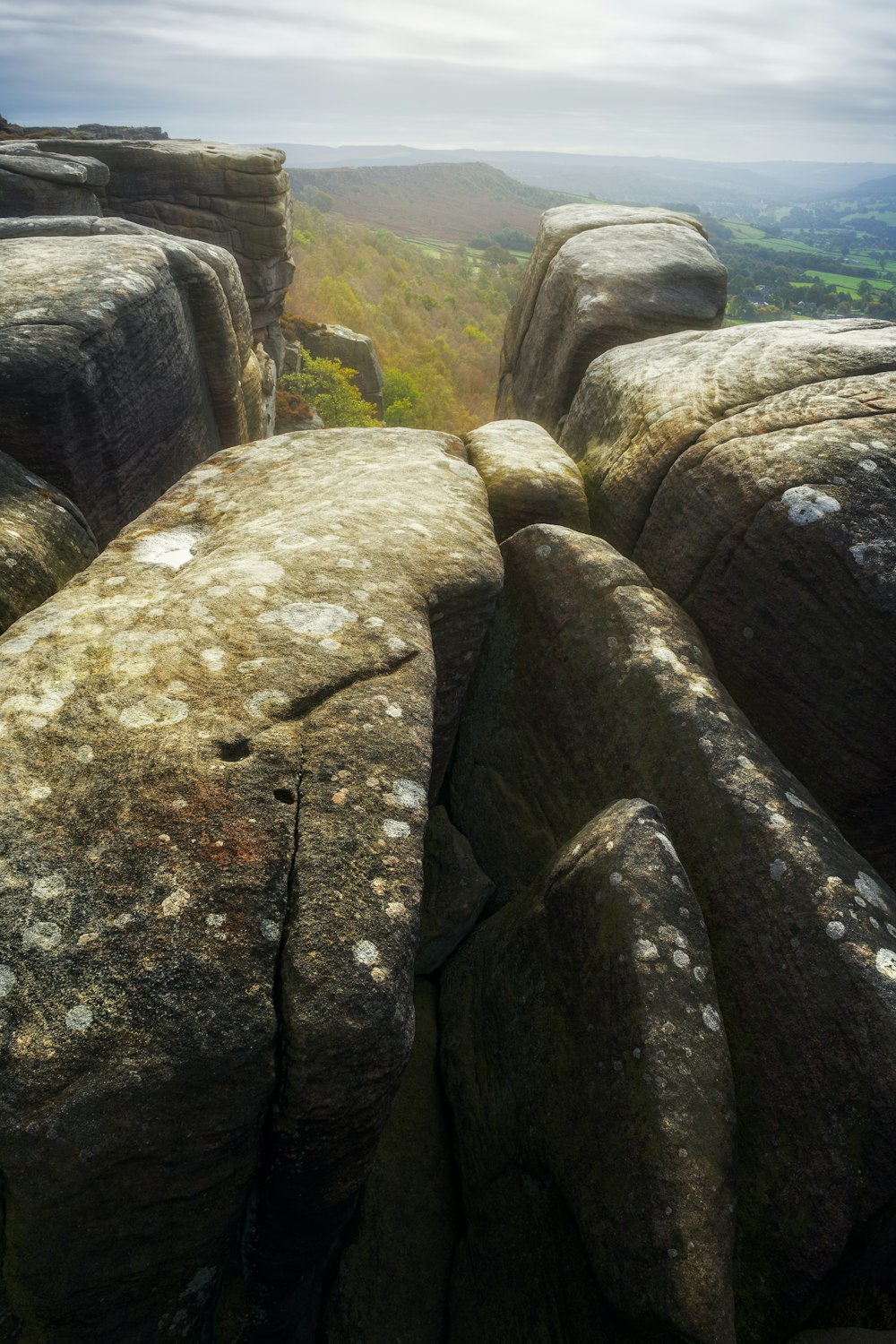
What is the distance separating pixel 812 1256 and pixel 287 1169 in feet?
11.8

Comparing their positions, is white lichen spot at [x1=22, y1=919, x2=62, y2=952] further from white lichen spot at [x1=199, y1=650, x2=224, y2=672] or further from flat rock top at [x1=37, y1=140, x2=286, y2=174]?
flat rock top at [x1=37, y1=140, x2=286, y2=174]

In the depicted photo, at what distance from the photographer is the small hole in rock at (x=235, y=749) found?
502cm

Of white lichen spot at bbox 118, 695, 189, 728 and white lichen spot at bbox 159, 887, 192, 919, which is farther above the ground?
white lichen spot at bbox 118, 695, 189, 728

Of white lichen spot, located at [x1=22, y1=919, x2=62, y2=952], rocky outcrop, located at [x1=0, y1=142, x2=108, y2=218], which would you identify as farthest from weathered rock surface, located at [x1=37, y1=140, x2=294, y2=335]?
white lichen spot, located at [x1=22, y1=919, x2=62, y2=952]

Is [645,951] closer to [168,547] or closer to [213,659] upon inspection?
[213,659]

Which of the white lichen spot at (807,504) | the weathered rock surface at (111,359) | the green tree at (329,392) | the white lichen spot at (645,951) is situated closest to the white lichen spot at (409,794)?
the white lichen spot at (645,951)

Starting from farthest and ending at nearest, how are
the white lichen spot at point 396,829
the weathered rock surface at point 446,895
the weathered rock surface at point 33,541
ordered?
the weathered rock surface at point 446,895 < the weathered rock surface at point 33,541 < the white lichen spot at point 396,829

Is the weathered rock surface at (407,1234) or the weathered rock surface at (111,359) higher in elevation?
the weathered rock surface at (111,359)

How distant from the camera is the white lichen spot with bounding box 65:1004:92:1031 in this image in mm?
3930

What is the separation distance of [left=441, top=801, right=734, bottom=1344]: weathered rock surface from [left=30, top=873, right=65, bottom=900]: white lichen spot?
3737mm

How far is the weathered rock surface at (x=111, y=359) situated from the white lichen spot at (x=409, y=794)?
599 cm

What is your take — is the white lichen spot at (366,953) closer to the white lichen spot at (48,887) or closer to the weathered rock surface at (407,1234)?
the white lichen spot at (48,887)

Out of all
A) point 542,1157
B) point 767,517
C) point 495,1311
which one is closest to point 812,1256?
point 542,1157

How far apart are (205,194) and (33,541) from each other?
2573 cm
